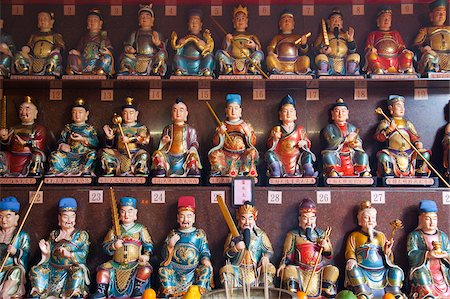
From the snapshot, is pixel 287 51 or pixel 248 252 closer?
pixel 248 252

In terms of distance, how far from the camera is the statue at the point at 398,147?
3512mm

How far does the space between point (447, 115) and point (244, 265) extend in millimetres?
2240

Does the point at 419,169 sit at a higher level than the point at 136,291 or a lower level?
higher

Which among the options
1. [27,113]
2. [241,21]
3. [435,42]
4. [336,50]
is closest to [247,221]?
[336,50]

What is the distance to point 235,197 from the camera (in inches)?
134

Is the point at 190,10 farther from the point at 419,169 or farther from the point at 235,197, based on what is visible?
the point at 419,169

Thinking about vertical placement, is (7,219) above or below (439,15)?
below

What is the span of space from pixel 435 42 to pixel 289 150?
1.53 metres

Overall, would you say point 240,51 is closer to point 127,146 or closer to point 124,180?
point 127,146

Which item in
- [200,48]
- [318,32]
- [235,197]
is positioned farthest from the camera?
[318,32]

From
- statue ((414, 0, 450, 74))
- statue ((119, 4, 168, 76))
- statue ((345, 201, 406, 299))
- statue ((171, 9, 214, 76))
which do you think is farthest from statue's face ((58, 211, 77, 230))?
statue ((414, 0, 450, 74))

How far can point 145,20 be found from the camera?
384 centimetres

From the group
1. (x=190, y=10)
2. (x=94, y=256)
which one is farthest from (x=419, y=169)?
(x=94, y=256)

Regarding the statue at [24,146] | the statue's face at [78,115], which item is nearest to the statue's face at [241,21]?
the statue's face at [78,115]
